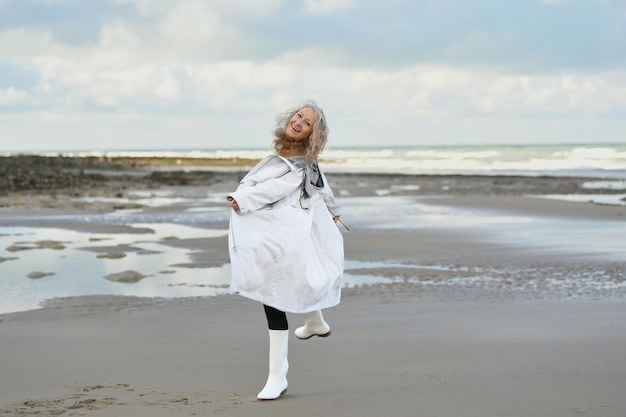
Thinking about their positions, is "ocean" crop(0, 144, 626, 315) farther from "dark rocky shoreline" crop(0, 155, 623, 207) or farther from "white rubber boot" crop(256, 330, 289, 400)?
"dark rocky shoreline" crop(0, 155, 623, 207)

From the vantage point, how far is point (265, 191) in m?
5.18

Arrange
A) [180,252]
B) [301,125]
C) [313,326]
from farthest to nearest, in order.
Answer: [180,252]
[313,326]
[301,125]

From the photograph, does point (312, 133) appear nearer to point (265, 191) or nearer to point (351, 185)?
point (265, 191)

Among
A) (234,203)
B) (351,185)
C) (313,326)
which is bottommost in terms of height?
(351,185)

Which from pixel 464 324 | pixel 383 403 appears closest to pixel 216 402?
pixel 383 403

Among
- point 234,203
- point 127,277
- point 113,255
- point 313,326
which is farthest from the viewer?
point 113,255

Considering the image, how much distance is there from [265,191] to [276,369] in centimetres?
110

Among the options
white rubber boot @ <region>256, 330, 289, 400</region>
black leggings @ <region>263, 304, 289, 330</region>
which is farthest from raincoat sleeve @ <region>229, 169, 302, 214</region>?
white rubber boot @ <region>256, 330, 289, 400</region>

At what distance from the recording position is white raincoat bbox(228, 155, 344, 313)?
203 inches

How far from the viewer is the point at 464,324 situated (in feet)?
25.4

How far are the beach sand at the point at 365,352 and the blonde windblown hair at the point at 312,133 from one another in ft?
4.97

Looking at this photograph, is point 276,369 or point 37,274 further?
point 37,274

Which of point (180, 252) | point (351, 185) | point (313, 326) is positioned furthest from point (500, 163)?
point (313, 326)

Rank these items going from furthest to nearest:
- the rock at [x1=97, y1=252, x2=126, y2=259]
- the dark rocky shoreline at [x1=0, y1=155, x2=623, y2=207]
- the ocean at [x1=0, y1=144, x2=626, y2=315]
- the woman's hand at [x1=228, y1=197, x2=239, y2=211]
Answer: the dark rocky shoreline at [x1=0, y1=155, x2=623, y2=207] → the rock at [x1=97, y1=252, x2=126, y2=259] → the ocean at [x1=0, y1=144, x2=626, y2=315] → the woman's hand at [x1=228, y1=197, x2=239, y2=211]
